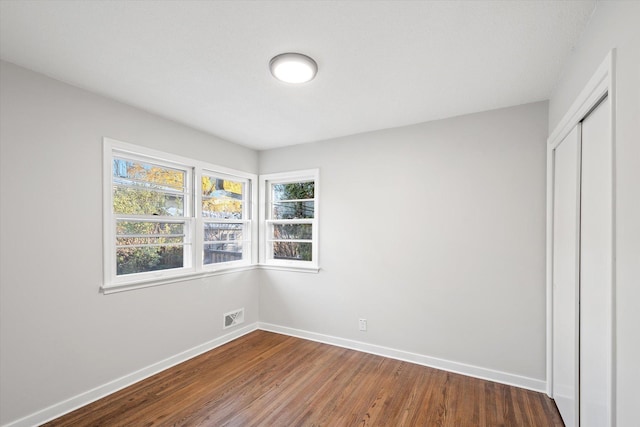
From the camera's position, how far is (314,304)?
3.78m

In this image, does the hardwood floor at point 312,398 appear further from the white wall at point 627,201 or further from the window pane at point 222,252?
the white wall at point 627,201

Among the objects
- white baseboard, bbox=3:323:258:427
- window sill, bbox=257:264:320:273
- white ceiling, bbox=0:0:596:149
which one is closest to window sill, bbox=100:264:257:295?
window sill, bbox=257:264:320:273

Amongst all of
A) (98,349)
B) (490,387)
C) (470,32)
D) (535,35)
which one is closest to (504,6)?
(470,32)

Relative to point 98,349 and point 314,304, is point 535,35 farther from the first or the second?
point 98,349

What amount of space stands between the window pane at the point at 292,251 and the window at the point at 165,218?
47cm

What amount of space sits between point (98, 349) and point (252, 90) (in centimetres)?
252

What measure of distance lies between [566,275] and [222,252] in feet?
11.4

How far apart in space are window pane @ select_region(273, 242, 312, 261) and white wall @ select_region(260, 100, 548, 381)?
270mm

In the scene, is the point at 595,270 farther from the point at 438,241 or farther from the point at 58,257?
the point at 58,257

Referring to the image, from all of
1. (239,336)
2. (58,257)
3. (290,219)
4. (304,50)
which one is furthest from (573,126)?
(239,336)

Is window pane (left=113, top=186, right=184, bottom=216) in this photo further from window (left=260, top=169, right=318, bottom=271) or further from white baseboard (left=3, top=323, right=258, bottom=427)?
white baseboard (left=3, top=323, right=258, bottom=427)

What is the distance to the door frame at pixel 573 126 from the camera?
4.07 feet

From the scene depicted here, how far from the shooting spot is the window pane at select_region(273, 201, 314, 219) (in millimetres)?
3973

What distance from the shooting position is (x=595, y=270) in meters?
1.61
